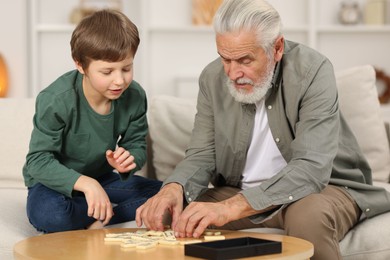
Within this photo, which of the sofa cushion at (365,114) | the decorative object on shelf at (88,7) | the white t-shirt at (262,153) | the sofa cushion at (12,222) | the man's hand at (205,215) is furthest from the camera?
the decorative object on shelf at (88,7)

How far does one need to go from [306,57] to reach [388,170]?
782mm

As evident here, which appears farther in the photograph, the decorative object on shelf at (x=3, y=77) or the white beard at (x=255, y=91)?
the decorative object on shelf at (x=3, y=77)

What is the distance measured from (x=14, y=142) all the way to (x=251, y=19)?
1184 mm

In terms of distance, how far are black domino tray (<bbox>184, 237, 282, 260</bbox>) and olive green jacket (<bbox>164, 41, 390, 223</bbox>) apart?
0.34m

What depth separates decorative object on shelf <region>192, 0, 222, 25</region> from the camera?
18.1 ft

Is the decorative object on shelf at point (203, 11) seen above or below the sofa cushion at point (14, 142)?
above

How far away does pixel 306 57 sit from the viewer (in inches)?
103

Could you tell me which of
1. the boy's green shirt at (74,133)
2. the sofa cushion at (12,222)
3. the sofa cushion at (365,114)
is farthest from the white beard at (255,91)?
the sofa cushion at (12,222)

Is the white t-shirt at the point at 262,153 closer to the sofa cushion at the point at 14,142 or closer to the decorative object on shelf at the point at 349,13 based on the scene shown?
the sofa cushion at the point at 14,142

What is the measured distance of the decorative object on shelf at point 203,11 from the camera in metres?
5.51

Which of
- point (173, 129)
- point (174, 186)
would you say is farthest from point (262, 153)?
point (173, 129)

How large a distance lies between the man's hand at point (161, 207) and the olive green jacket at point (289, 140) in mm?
65

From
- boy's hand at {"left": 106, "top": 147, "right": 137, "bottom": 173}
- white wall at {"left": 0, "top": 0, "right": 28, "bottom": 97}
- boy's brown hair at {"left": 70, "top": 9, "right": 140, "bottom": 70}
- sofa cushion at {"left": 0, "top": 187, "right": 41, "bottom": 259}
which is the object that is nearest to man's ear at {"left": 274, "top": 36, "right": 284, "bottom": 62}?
boy's brown hair at {"left": 70, "top": 9, "right": 140, "bottom": 70}

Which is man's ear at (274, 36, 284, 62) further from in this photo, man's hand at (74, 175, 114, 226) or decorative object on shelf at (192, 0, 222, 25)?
decorative object on shelf at (192, 0, 222, 25)
